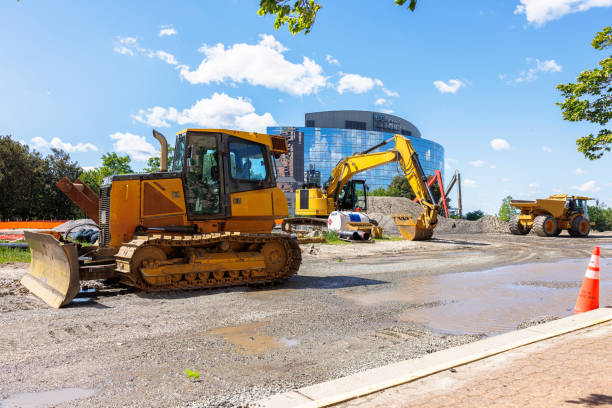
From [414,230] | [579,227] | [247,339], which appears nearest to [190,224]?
[247,339]

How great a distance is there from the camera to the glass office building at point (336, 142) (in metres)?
102

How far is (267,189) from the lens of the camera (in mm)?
9336

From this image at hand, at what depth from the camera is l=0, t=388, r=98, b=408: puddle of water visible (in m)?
3.19

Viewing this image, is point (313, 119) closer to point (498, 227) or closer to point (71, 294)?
point (498, 227)

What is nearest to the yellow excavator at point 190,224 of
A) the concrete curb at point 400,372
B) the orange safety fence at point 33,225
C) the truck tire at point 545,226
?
the concrete curb at point 400,372

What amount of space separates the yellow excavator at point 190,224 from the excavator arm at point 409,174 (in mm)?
13617

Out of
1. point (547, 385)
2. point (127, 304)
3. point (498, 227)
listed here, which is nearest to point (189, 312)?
point (127, 304)

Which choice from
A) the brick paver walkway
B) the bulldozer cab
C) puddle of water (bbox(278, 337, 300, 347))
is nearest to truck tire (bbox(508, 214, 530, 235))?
the bulldozer cab

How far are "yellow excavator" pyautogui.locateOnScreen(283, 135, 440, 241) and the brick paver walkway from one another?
58.7 feet

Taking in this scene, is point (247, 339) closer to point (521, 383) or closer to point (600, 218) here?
point (521, 383)

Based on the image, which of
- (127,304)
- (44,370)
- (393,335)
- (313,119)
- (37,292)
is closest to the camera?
(44,370)

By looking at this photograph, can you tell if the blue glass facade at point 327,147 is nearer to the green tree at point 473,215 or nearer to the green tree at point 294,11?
the green tree at point 473,215

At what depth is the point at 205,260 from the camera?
8133 mm

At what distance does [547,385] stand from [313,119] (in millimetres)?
109881
